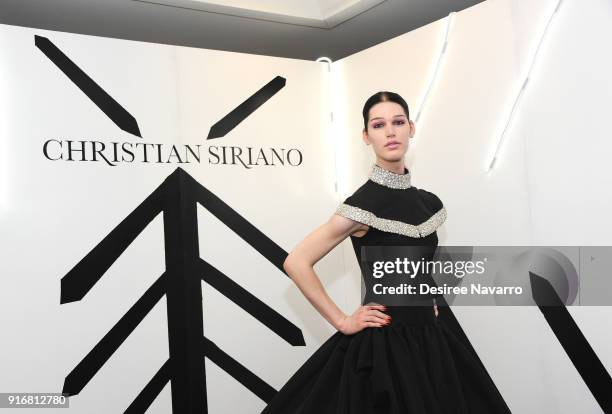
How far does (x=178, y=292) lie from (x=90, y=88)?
1.10 metres

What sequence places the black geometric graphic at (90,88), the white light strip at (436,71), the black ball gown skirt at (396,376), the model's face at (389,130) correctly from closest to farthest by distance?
the black ball gown skirt at (396,376)
the model's face at (389,130)
the black geometric graphic at (90,88)
the white light strip at (436,71)

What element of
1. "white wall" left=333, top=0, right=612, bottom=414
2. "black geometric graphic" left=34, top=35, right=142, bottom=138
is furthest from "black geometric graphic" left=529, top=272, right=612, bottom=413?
"black geometric graphic" left=34, top=35, right=142, bottom=138

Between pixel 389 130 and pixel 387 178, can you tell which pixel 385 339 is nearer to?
pixel 387 178

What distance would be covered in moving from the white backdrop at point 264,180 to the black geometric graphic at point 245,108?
4 cm

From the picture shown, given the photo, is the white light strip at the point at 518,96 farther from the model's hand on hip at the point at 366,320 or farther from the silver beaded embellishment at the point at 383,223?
the model's hand on hip at the point at 366,320

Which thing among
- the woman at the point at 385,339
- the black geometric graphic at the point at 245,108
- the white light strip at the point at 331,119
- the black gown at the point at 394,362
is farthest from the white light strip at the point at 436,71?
the black gown at the point at 394,362

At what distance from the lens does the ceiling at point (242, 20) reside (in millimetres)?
3447

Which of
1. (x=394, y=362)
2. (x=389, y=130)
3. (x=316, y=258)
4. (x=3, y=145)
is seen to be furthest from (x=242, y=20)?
(x=394, y=362)

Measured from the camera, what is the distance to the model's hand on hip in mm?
2029

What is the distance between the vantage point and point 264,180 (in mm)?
3447

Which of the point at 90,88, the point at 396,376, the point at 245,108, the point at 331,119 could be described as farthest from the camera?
the point at 331,119

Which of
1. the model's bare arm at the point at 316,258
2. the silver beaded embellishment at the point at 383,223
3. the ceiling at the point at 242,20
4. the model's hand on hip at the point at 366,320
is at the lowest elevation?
the model's hand on hip at the point at 366,320

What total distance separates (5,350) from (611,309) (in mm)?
2541

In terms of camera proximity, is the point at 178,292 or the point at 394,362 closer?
the point at 394,362
